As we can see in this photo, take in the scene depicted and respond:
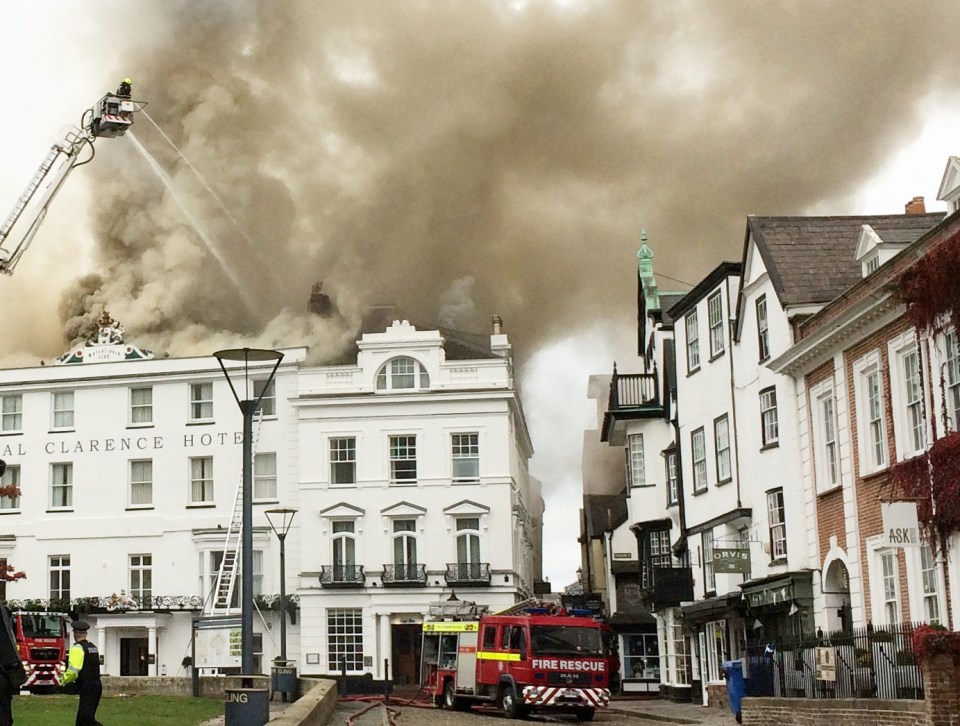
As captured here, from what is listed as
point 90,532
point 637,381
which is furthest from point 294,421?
point 637,381

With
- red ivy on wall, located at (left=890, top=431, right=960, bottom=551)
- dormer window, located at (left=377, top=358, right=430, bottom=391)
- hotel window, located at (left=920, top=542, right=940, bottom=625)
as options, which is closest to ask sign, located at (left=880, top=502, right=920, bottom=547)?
red ivy on wall, located at (left=890, top=431, right=960, bottom=551)

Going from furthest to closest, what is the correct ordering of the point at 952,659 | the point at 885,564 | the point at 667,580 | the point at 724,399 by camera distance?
the point at 667,580, the point at 724,399, the point at 885,564, the point at 952,659

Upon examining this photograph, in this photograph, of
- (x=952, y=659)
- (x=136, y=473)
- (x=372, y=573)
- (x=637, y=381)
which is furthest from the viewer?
(x=136, y=473)

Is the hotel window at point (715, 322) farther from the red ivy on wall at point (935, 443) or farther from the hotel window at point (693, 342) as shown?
the red ivy on wall at point (935, 443)

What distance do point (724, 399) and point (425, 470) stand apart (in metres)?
22.5

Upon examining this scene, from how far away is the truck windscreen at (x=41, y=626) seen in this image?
4028 centimetres

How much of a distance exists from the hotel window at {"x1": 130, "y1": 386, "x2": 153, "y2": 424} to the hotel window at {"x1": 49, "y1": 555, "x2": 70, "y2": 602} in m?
6.53

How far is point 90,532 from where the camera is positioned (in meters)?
59.2

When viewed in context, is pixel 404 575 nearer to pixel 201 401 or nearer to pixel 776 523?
pixel 201 401

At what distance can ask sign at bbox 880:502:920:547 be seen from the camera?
22094mm

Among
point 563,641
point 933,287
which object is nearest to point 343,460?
point 563,641

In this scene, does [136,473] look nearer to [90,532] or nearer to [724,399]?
[90,532]

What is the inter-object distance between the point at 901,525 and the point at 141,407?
43598 millimetres

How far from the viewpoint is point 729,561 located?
34.0 m
